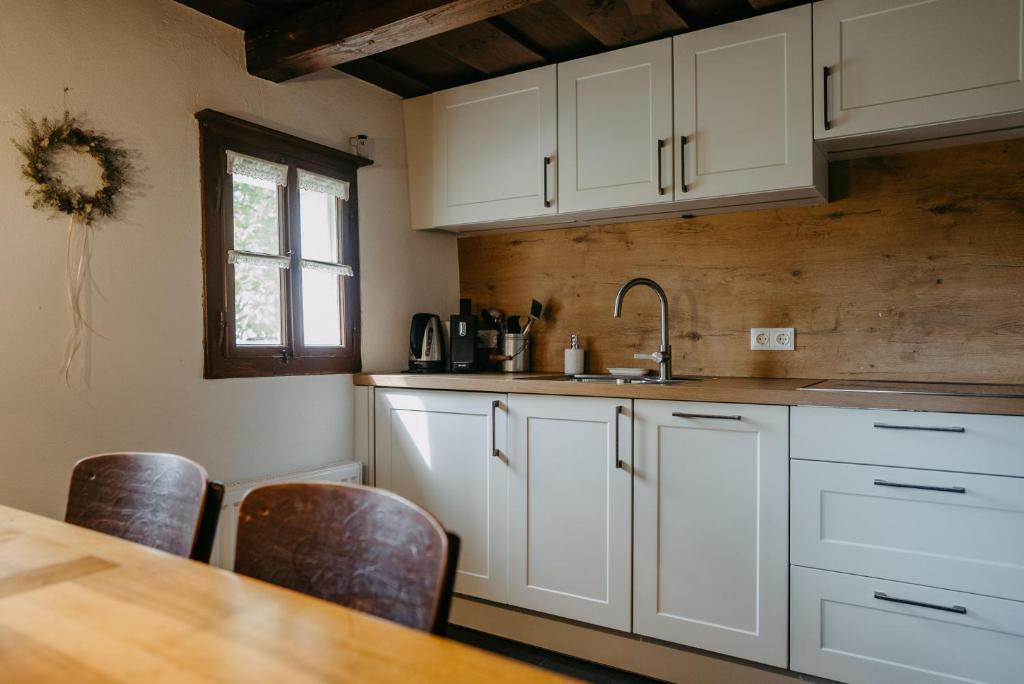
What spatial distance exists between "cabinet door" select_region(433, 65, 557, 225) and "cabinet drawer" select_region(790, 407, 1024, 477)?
132cm

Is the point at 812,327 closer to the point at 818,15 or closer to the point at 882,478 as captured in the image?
the point at 882,478

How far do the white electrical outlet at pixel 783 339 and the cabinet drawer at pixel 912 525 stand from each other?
2.42 feet

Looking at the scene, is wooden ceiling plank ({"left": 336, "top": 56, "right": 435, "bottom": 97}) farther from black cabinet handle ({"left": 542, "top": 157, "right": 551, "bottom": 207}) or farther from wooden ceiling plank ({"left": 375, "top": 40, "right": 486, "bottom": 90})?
black cabinet handle ({"left": 542, "top": 157, "right": 551, "bottom": 207})

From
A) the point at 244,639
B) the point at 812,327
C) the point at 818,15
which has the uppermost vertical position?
the point at 818,15

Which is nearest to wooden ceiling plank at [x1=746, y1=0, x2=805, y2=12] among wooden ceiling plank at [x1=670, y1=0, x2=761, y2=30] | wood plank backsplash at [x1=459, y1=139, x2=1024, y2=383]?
wooden ceiling plank at [x1=670, y1=0, x2=761, y2=30]

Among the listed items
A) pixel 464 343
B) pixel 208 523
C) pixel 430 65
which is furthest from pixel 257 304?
pixel 208 523

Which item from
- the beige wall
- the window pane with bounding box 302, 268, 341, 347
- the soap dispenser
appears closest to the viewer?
the beige wall

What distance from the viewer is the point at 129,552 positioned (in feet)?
3.22

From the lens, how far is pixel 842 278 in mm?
2500

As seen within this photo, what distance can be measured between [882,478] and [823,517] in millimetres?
193

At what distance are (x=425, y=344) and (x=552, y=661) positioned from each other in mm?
1373

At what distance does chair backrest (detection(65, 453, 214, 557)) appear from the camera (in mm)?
1122

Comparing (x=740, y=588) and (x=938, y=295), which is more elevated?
(x=938, y=295)

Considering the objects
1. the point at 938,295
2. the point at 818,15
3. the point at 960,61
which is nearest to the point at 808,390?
the point at 938,295
